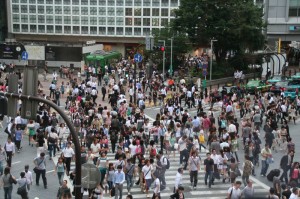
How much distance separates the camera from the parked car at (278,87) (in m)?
40.6

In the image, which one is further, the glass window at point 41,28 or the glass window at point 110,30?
Answer: the glass window at point 41,28

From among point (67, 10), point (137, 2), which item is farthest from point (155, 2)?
point (67, 10)

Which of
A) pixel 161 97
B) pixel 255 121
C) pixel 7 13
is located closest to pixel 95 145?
pixel 255 121

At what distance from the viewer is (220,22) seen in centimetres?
4947

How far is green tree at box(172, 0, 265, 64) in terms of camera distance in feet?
164

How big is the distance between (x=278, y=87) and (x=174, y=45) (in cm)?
1498

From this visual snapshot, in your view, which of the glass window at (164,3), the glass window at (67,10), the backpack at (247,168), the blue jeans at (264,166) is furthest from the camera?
the glass window at (67,10)

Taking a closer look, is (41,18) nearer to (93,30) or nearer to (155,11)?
(93,30)

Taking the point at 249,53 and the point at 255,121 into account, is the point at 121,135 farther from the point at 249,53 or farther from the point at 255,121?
Result: the point at 249,53

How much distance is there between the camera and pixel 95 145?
20.6 meters

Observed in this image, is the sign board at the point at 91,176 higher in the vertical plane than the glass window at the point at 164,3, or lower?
lower

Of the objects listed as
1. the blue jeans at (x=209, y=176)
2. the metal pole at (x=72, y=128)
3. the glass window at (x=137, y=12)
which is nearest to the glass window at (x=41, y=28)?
the glass window at (x=137, y=12)

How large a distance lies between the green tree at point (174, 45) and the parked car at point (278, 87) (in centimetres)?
1291

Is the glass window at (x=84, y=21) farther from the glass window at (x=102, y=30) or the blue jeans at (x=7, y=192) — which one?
the blue jeans at (x=7, y=192)
